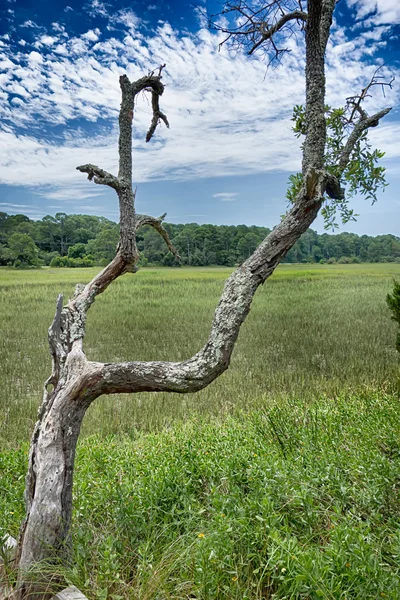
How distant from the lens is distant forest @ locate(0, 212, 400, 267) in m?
12.2

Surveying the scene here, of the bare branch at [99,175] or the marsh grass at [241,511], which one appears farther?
the bare branch at [99,175]

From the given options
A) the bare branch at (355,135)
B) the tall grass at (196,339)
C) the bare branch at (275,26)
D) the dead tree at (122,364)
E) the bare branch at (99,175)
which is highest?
the bare branch at (275,26)

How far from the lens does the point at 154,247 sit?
9.52 meters

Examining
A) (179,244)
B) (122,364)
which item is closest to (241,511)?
(122,364)

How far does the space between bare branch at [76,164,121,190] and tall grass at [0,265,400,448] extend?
105 inches

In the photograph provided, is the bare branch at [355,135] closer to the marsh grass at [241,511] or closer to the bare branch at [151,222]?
the bare branch at [151,222]

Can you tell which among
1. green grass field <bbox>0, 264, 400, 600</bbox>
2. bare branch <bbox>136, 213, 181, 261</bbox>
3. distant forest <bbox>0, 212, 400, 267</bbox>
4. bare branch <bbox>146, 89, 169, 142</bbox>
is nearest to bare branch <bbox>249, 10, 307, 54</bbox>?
bare branch <bbox>146, 89, 169, 142</bbox>

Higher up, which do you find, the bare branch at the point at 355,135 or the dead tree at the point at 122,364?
the bare branch at the point at 355,135

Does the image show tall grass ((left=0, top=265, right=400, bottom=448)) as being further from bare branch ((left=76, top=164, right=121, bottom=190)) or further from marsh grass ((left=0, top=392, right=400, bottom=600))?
bare branch ((left=76, top=164, right=121, bottom=190))

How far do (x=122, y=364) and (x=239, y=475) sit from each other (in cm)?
119

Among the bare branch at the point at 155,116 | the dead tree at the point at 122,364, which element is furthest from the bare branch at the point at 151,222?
the bare branch at the point at 155,116

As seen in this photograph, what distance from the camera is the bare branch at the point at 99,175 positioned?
2.80m

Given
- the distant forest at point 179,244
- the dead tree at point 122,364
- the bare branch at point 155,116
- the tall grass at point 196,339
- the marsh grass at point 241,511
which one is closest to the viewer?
the marsh grass at point 241,511

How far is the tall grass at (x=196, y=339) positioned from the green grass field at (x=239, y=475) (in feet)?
0.16
